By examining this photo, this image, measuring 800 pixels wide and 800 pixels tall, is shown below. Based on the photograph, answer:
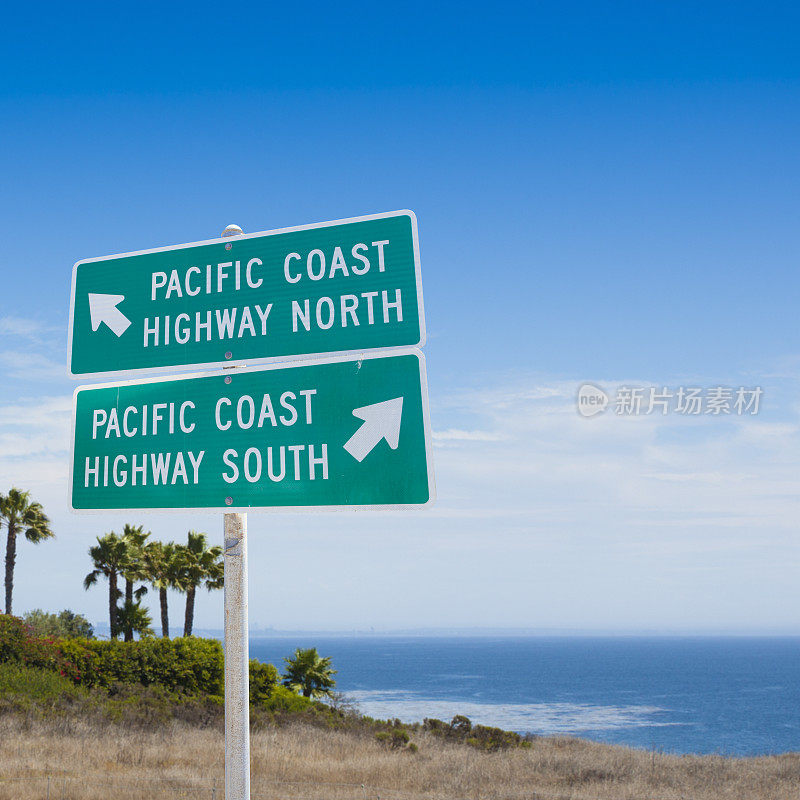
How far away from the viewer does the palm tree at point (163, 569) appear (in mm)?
40719

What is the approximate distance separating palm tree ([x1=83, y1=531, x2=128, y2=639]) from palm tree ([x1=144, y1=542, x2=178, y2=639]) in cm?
162

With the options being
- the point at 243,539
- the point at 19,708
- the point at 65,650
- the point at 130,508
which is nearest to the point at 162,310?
the point at 130,508

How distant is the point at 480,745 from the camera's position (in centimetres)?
2288

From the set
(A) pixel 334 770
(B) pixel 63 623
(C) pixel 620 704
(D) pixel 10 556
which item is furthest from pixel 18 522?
(C) pixel 620 704

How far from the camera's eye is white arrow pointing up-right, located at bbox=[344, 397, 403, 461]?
9.00 ft

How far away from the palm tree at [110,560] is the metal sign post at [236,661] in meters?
39.4

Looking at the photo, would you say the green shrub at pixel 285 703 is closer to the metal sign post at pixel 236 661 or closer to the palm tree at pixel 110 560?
the palm tree at pixel 110 560

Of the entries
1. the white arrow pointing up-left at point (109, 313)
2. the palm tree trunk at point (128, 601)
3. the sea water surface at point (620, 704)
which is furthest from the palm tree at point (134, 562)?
the white arrow pointing up-left at point (109, 313)

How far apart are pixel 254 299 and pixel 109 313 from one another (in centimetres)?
74

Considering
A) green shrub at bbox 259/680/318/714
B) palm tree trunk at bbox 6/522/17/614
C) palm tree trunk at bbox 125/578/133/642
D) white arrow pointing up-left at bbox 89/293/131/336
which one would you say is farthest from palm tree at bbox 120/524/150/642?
white arrow pointing up-left at bbox 89/293/131/336

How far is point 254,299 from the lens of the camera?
3154mm

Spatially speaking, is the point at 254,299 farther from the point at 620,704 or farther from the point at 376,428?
the point at 620,704

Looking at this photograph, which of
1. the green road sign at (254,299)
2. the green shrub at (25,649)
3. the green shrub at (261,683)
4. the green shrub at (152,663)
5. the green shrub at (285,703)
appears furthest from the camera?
the green shrub at (261,683)

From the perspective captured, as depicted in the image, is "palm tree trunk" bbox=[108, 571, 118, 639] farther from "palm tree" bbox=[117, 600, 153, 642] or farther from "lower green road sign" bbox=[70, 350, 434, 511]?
"lower green road sign" bbox=[70, 350, 434, 511]
